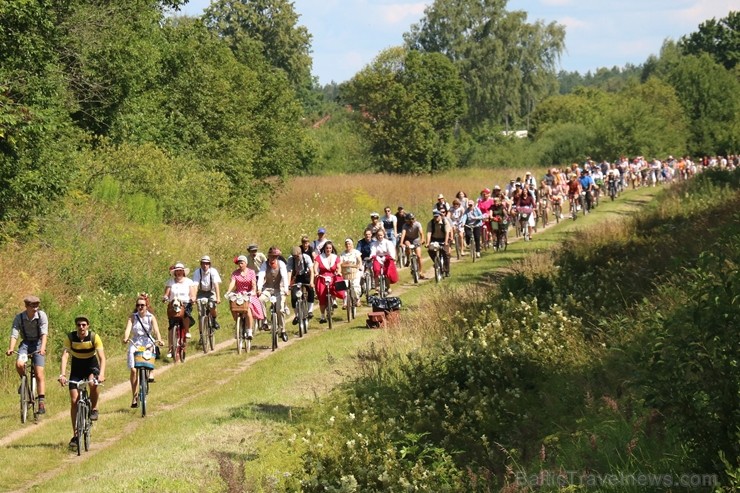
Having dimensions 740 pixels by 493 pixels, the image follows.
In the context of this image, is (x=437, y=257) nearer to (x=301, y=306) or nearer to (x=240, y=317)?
(x=301, y=306)

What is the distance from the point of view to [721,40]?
117m

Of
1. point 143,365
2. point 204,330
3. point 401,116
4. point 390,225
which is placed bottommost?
point 204,330

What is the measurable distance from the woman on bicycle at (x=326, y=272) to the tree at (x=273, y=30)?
63151 millimetres

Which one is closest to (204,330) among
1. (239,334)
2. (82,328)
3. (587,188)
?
(239,334)

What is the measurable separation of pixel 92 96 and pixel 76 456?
20456 millimetres

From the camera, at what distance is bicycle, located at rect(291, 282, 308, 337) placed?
2320 centimetres

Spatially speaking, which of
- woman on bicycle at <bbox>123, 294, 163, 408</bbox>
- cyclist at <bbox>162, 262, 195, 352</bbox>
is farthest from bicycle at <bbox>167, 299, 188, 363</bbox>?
woman on bicycle at <bbox>123, 294, 163, 408</bbox>

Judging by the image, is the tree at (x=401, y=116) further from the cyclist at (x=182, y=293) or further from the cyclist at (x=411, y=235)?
the cyclist at (x=182, y=293)

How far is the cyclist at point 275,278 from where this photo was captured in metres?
22.2

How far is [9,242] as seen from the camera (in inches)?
981

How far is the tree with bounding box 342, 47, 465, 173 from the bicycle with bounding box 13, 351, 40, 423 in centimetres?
4845

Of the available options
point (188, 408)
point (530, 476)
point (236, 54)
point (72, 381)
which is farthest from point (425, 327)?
point (236, 54)

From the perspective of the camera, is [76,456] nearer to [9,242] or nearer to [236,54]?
[9,242]

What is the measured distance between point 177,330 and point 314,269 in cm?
349
